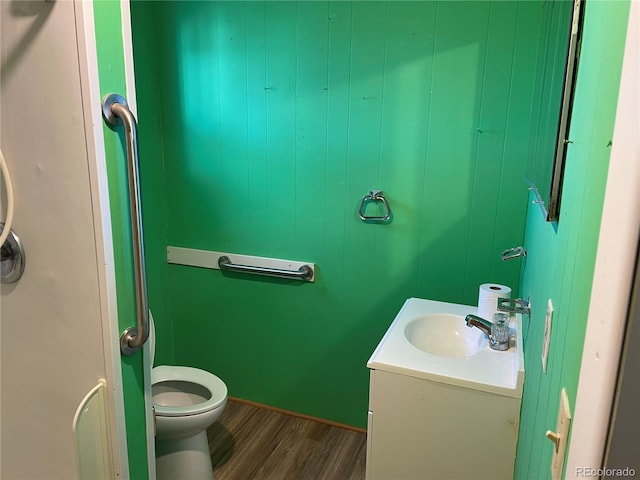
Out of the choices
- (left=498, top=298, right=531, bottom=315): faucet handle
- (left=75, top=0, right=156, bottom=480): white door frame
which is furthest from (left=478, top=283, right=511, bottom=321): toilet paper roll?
(left=75, top=0, right=156, bottom=480): white door frame

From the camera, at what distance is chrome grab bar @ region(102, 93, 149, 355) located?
1.05 m

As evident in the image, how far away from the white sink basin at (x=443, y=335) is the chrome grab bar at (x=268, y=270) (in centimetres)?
68

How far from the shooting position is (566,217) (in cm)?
79

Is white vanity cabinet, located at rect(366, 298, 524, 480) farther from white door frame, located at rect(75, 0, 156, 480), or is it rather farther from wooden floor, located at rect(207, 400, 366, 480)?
white door frame, located at rect(75, 0, 156, 480)

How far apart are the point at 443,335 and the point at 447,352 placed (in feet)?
0.24

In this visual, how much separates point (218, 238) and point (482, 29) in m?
1.54

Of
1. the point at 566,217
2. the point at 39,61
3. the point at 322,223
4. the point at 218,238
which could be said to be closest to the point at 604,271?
the point at 566,217

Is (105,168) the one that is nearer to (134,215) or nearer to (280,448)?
(134,215)

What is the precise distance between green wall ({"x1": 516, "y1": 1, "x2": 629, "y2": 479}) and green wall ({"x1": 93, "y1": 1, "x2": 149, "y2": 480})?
90cm

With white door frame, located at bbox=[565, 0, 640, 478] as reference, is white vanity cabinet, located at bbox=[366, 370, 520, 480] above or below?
below

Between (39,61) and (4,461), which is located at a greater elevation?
(39,61)

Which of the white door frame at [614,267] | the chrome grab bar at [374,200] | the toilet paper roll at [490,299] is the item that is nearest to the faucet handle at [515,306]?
the toilet paper roll at [490,299]

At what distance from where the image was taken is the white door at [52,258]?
1.00 m

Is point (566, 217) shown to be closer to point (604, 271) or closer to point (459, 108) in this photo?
point (604, 271)
